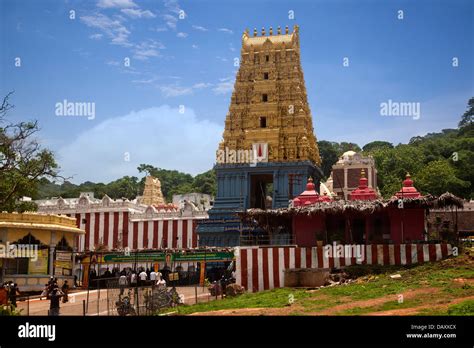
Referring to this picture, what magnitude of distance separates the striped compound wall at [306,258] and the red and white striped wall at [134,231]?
75.8ft

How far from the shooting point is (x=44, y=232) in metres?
34.8

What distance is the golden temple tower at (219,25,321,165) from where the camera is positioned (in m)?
45.4

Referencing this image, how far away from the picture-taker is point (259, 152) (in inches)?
1785

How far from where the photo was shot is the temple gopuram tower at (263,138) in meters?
44.2

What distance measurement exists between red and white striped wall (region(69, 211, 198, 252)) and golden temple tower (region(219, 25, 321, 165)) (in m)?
9.79

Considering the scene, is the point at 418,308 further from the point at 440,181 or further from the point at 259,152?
the point at 440,181

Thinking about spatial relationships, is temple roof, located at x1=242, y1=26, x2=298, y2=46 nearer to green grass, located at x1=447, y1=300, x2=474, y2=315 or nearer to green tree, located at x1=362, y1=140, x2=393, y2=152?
green grass, located at x1=447, y1=300, x2=474, y2=315

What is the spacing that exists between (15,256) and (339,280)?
55.3ft

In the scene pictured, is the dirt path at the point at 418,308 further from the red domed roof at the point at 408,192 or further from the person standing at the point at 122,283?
the red domed roof at the point at 408,192

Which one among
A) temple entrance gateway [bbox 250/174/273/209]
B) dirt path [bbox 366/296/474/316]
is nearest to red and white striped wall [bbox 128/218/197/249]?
temple entrance gateway [bbox 250/174/273/209]

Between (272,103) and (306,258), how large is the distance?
19627mm

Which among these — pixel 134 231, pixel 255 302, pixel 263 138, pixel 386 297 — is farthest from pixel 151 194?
pixel 386 297
